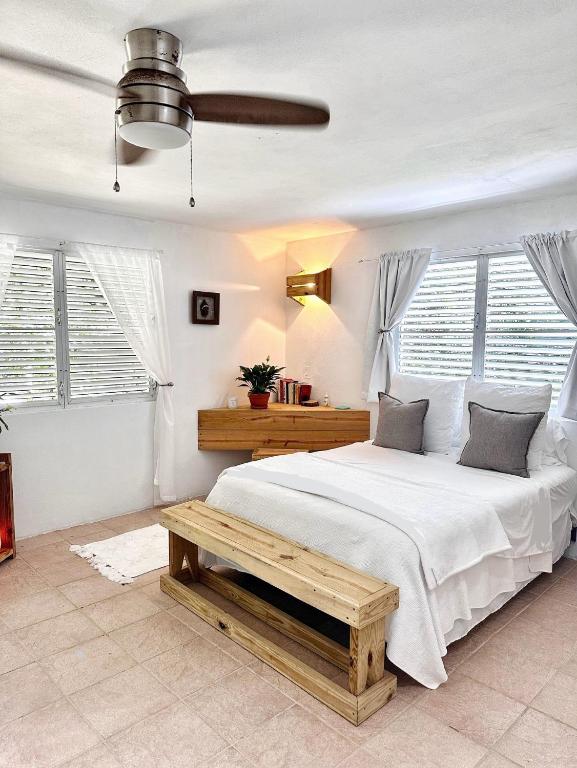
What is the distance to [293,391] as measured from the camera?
5176mm

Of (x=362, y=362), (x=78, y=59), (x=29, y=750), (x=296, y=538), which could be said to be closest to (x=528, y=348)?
(x=362, y=362)

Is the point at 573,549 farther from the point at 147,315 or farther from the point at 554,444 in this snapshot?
the point at 147,315

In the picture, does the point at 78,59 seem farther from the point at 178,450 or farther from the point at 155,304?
the point at 178,450

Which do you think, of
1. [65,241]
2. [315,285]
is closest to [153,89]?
[65,241]

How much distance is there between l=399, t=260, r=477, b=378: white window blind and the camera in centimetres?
412

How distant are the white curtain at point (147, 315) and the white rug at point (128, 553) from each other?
0.66 metres

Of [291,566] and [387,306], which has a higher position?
[387,306]

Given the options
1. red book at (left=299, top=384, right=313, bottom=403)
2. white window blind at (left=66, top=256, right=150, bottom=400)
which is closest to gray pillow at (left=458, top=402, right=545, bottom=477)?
red book at (left=299, top=384, right=313, bottom=403)

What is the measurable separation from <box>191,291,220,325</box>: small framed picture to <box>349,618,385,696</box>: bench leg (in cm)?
→ 328

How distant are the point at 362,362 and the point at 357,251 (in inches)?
40.1

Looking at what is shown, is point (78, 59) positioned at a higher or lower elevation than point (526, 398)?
higher

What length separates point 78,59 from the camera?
5.95 feet

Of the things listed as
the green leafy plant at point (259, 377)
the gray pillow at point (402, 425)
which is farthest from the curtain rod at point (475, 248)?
the green leafy plant at point (259, 377)

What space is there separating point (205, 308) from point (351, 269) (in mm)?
1400
